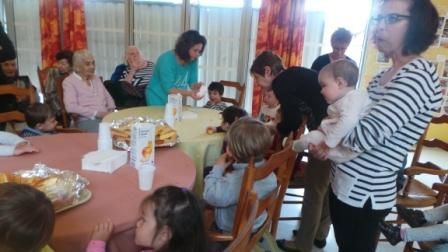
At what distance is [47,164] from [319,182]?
1.42 meters

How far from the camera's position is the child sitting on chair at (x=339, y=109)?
141cm

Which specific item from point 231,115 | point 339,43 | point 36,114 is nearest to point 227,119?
point 231,115

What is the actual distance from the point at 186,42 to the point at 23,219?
2198 mm

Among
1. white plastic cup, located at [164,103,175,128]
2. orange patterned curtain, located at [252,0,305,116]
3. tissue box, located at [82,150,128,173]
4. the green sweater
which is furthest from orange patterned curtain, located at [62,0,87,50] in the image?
tissue box, located at [82,150,128,173]

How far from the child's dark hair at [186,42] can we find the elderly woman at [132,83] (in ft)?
3.04

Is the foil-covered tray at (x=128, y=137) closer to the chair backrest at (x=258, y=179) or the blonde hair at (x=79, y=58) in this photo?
the chair backrest at (x=258, y=179)

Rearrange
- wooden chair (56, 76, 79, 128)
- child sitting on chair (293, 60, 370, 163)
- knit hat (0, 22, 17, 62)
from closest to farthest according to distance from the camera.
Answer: child sitting on chair (293, 60, 370, 163), wooden chair (56, 76, 79, 128), knit hat (0, 22, 17, 62)

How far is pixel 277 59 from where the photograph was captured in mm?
2082

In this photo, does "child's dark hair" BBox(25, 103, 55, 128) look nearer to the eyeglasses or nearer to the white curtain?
the eyeglasses

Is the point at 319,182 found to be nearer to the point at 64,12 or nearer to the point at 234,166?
the point at 234,166

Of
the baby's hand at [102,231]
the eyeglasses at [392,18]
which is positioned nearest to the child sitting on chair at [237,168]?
the baby's hand at [102,231]

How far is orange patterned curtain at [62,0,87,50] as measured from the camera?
14.8 feet

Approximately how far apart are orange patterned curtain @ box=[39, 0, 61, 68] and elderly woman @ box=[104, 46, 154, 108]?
1440 mm

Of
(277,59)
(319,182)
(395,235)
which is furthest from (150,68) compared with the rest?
(395,235)
